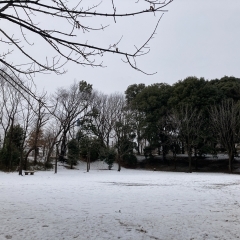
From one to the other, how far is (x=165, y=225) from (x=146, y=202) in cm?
254

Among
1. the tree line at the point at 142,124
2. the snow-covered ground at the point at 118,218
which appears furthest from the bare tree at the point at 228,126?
the snow-covered ground at the point at 118,218

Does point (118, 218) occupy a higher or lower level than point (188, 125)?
lower

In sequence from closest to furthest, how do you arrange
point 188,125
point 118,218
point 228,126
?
point 118,218 < point 228,126 < point 188,125

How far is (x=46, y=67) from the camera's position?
3461 mm

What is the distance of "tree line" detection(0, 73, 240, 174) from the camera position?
2436 centimetres

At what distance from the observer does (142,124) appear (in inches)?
1164

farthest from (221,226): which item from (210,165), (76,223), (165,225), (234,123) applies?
(210,165)

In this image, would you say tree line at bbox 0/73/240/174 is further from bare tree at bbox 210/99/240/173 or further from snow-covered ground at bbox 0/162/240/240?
snow-covered ground at bbox 0/162/240/240

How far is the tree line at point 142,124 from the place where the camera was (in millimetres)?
24359

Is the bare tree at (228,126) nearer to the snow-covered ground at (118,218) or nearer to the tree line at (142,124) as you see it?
the tree line at (142,124)

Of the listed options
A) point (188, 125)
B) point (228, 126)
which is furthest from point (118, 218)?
point (188, 125)

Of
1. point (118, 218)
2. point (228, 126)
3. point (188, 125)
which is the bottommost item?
point (118, 218)

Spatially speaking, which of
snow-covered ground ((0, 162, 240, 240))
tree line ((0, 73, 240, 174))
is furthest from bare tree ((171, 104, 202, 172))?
snow-covered ground ((0, 162, 240, 240))

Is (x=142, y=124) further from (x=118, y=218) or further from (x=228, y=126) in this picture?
(x=118, y=218)
